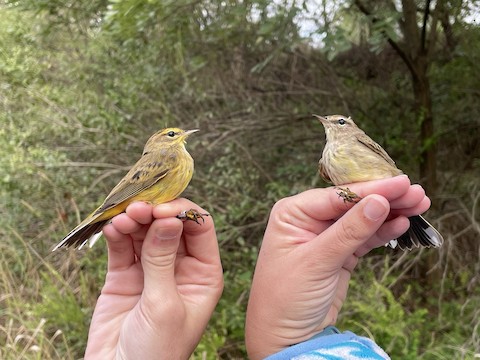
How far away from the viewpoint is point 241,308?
4.64 metres

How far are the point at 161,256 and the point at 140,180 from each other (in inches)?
19.2

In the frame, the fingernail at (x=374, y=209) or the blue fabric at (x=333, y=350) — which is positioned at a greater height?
the fingernail at (x=374, y=209)

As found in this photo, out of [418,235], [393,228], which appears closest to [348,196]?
[393,228]

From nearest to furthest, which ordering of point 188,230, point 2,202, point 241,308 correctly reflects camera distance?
1. point 188,230
2. point 241,308
3. point 2,202

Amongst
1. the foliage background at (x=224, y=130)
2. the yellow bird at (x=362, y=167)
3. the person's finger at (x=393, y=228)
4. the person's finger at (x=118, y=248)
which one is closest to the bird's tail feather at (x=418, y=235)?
the yellow bird at (x=362, y=167)

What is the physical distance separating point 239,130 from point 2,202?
9.11ft

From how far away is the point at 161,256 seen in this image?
2014 mm

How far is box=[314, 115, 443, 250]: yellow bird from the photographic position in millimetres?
2393

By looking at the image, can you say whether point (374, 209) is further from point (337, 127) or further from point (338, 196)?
point (337, 127)

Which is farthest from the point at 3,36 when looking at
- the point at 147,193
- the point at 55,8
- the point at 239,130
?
the point at 147,193

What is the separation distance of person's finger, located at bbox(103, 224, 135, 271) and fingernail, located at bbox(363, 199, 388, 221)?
3.38ft

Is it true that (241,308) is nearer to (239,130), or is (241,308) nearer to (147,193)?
(239,130)

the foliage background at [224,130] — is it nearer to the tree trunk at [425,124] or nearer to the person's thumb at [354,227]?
the tree trunk at [425,124]

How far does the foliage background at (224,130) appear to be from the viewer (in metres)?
4.81
